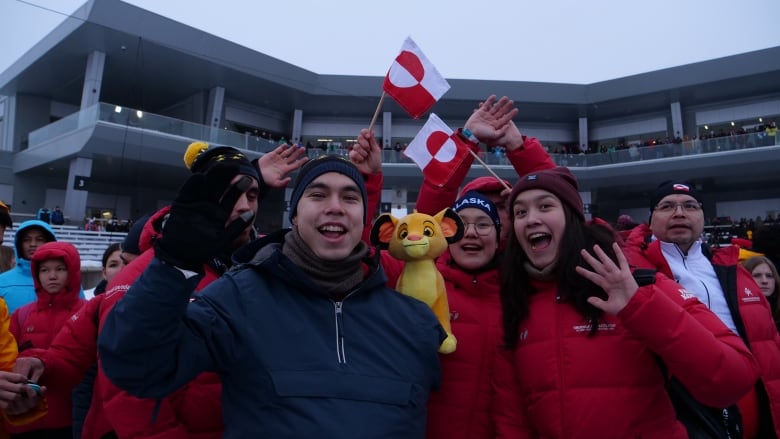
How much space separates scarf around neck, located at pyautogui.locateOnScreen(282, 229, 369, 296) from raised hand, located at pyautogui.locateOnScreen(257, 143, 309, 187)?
111cm

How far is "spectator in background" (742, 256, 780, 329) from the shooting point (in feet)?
11.6

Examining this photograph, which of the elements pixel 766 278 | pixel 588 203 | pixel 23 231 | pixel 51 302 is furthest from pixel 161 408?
pixel 588 203

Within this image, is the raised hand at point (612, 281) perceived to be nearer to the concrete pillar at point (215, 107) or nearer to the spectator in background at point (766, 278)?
the spectator in background at point (766, 278)

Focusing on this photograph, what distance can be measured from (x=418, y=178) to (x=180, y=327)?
2199 centimetres

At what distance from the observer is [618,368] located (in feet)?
5.91

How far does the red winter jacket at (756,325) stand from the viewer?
264cm

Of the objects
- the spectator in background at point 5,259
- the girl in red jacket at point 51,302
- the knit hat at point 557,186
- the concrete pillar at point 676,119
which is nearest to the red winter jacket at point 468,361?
the knit hat at point 557,186

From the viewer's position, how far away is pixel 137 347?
4.37 feet

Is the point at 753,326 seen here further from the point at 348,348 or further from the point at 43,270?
the point at 43,270

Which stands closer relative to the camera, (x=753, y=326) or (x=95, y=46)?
(x=753, y=326)

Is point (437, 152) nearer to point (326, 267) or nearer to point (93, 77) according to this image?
point (326, 267)

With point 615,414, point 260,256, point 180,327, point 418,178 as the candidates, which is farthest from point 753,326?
point 418,178

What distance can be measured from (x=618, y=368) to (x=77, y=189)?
20723 mm

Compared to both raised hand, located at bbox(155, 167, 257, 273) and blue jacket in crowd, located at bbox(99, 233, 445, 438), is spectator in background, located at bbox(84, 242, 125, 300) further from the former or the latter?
raised hand, located at bbox(155, 167, 257, 273)
